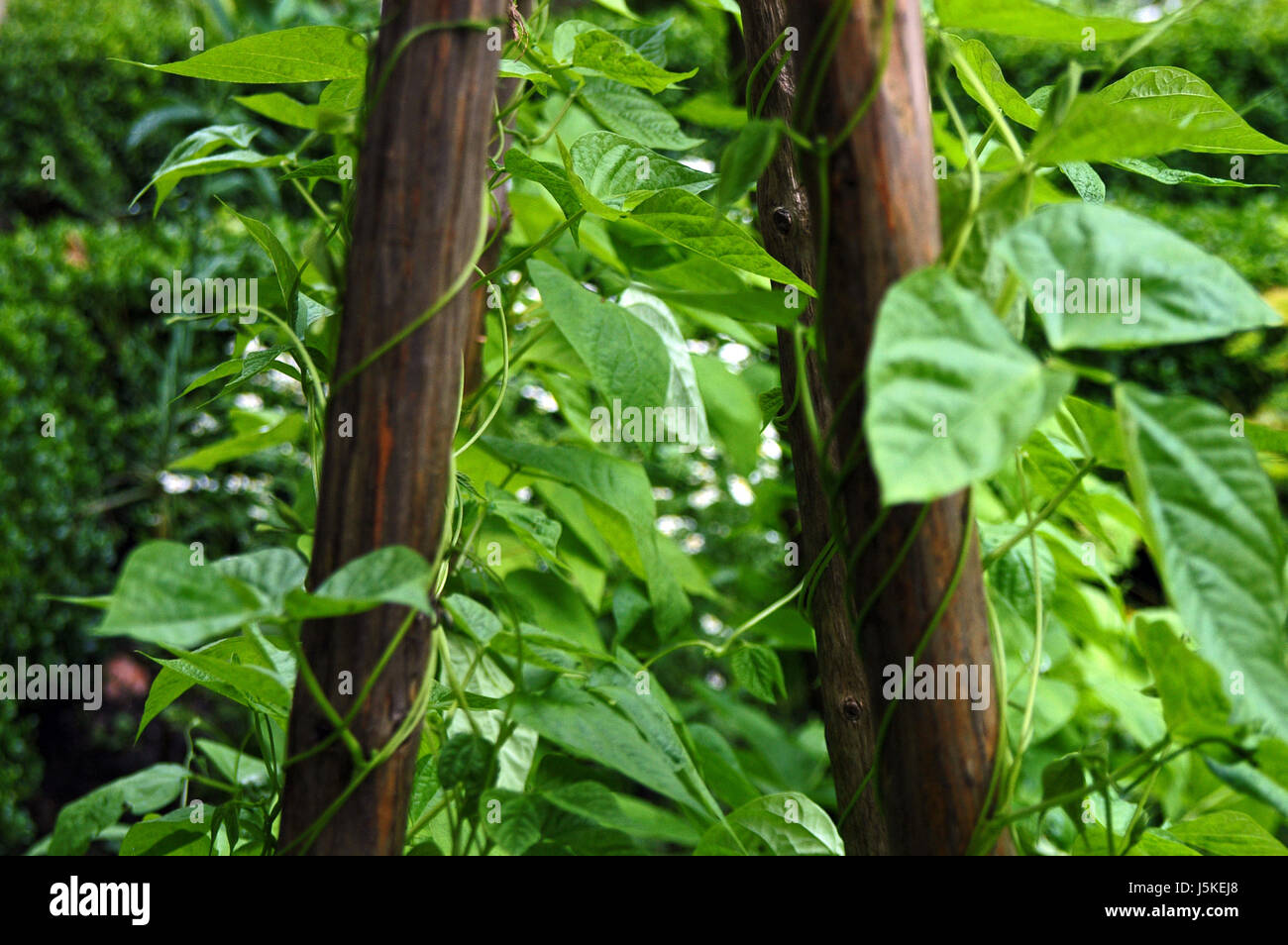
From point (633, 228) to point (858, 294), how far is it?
1.46ft

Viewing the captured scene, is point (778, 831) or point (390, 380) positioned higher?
point (390, 380)

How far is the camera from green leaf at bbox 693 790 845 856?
0.52m

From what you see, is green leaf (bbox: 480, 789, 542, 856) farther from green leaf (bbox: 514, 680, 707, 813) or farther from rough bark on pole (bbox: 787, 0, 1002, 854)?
rough bark on pole (bbox: 787, 0, 1002, 854)

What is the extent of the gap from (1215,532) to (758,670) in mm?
341

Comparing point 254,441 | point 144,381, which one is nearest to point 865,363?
point 254,441

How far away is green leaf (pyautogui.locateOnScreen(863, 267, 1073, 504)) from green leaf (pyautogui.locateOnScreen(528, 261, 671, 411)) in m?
0.29

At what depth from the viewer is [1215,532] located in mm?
319

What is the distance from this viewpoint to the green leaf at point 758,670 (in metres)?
0.62

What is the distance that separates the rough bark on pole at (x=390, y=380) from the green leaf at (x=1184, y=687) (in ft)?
1.06

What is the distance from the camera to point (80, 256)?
225 cm

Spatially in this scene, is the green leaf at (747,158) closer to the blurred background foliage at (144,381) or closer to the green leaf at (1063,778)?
the green leaf at (1063,778)

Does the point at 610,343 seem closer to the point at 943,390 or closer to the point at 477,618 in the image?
the point at 477,618
